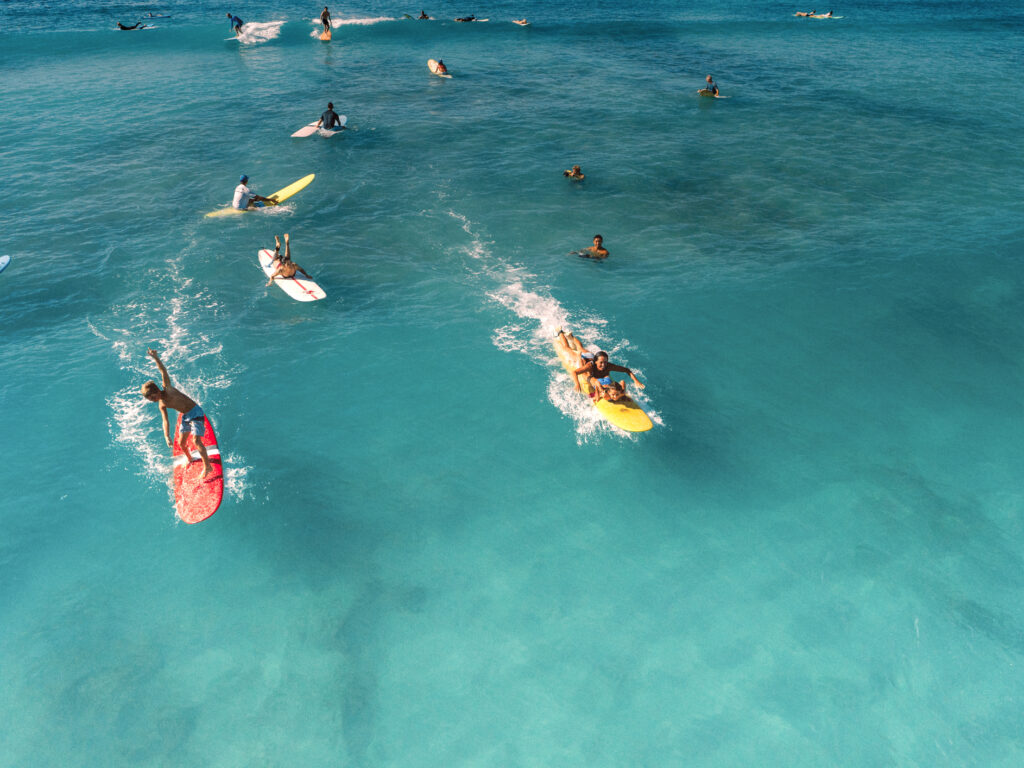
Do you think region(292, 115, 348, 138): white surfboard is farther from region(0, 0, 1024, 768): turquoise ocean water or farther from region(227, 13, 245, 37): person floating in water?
region(227, 13, 245, 37): person floating in water

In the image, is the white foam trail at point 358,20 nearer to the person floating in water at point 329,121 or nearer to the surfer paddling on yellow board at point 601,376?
the person floating in water at point 329,121

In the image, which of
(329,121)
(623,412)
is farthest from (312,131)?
(623,412)

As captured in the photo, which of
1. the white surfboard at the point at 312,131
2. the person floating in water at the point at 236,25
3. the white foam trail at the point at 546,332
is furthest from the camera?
the person floating in water at the point at 236,25

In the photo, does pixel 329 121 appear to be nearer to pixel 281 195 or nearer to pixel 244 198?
pixel 281 195

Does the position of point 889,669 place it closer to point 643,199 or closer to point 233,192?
point 643,199

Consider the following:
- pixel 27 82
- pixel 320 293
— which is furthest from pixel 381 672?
pixel 27 82

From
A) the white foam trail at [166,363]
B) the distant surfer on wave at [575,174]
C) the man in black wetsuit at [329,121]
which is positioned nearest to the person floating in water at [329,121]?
the man in black wetsuit at [329,121]

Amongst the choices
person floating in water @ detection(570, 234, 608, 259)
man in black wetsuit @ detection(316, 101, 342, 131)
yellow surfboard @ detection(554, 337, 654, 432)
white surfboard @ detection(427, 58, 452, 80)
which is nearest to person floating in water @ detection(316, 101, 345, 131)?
man in black wetsuit @ detection(316, 101, 342, 131)
